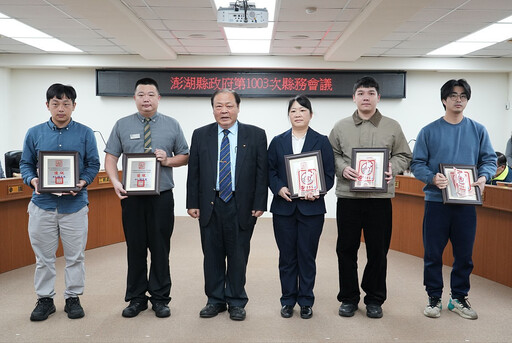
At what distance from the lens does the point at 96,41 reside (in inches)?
253

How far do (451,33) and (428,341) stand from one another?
463 centimetres

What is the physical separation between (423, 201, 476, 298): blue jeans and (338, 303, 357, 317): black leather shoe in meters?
0.58

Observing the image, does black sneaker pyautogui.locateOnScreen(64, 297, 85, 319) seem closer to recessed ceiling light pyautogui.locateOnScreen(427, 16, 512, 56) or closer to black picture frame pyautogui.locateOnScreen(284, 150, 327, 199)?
black picture frame pyautogui.locateOnScreen(284, 150, 327, 199)

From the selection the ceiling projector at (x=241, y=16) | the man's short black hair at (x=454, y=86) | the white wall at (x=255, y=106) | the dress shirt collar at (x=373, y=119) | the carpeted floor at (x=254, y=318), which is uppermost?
the ceiling projector at (x=241, y=16)

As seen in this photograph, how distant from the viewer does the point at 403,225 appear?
16.6ft

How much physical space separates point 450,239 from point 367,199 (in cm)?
70

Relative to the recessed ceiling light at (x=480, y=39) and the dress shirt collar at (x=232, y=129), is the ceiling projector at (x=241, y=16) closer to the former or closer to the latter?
the dress shirt collar at (x=232, y=129)

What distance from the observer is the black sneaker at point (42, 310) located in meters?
2.86

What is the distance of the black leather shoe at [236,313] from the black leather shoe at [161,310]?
43 centimetres

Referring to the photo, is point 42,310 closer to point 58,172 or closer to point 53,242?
point 53,242

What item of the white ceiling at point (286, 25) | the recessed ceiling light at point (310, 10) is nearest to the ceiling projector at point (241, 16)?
the white ceiling at point (286, 25)

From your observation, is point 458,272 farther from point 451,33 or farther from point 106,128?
point 106,128

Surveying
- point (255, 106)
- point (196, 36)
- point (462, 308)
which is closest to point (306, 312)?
point (462, 308)

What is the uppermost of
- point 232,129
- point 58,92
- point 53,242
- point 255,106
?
point 255,106
